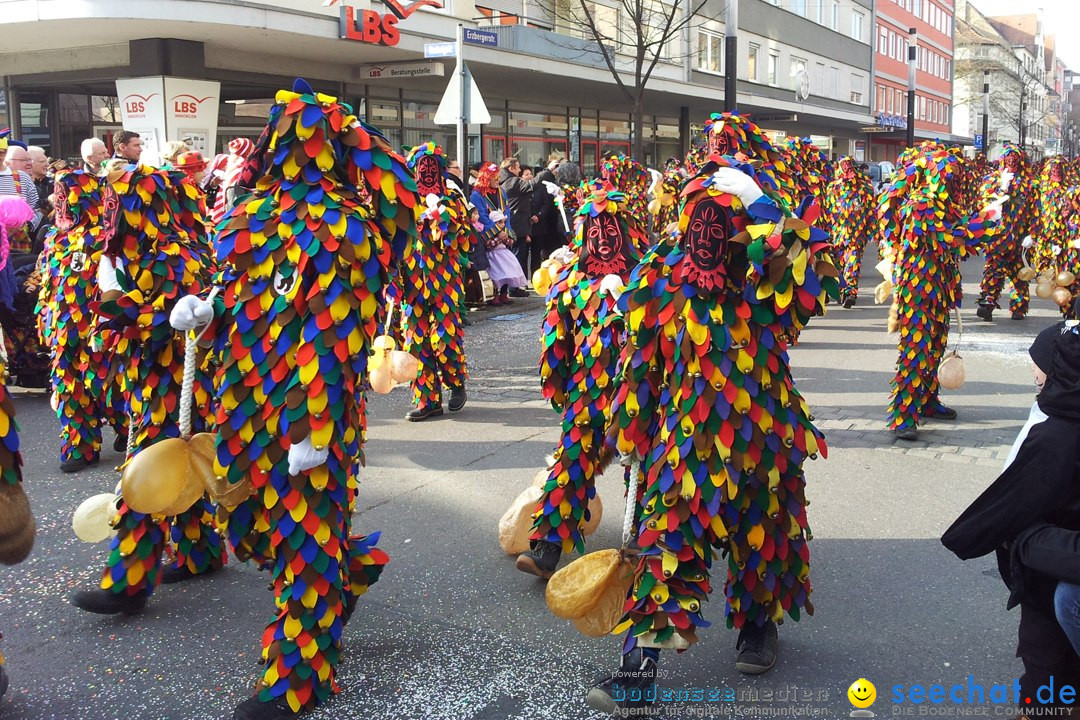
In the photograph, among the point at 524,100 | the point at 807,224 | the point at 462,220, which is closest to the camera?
the point at 807,224

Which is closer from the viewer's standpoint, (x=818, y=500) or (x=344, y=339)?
(x=344, y=339)

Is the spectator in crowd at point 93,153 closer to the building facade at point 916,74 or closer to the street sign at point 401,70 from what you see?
the street sign at point 401,70

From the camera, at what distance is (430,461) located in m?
6.61

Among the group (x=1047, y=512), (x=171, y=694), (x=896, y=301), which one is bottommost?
(x=171, y=694)

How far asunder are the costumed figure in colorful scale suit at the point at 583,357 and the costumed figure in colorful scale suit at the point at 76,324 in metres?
2.97

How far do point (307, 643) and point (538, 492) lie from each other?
1663 millimetres

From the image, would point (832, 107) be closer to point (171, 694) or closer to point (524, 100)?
point (524, 100)

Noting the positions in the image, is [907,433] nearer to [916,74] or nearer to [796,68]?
[796,68]

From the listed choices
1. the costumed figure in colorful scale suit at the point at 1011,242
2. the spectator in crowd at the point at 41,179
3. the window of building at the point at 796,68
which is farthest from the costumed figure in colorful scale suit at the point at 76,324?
the window of building at the point at 796,68

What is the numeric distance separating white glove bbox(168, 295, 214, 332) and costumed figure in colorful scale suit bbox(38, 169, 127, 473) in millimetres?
2777

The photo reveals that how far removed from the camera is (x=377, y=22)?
585 inches

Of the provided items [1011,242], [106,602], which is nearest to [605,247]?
[106,602]

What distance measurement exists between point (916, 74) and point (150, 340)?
56.6 meters

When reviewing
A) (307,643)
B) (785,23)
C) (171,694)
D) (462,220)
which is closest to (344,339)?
(307,643)
